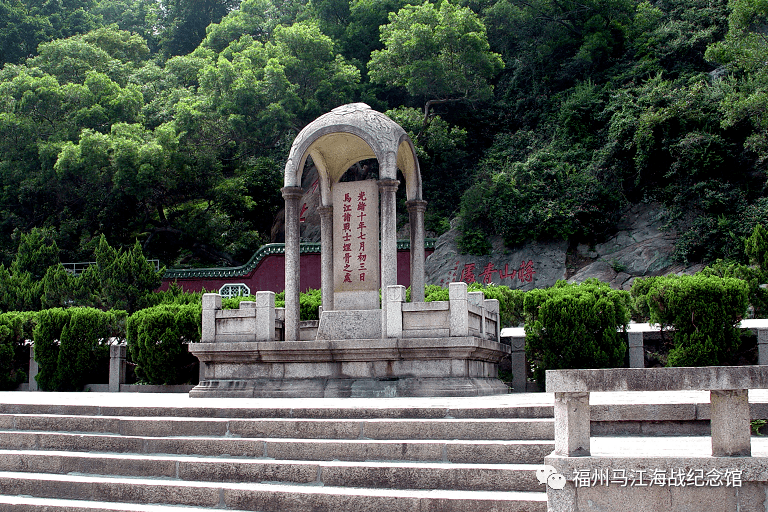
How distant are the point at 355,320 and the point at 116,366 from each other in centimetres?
492

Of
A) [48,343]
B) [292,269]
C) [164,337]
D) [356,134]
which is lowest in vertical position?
[48,343]

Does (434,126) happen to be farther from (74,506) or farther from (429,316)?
(74,506)

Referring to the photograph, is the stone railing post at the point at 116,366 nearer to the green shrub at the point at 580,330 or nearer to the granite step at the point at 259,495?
the granite step at the point at 259,495

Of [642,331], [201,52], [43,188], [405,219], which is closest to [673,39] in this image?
[405,219]

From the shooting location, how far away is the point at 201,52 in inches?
1246

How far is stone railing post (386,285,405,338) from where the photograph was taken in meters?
8.92

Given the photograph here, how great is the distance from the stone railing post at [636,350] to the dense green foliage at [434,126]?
986 cm

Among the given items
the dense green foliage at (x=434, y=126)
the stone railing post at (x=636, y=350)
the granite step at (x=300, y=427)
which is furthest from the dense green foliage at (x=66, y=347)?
the stone railing post at (x=636, y=350)

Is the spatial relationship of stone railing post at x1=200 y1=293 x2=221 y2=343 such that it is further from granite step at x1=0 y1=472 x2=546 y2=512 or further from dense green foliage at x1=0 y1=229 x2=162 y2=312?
dense green foliage at x1=0 y1=229 x2=162 y2=312

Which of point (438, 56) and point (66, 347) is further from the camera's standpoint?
point (438, 56)

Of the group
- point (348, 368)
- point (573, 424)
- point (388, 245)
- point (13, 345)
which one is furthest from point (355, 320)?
point (13, 345)

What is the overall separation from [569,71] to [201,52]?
16887 mm

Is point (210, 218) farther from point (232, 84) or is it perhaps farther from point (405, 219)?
point (405, 219)

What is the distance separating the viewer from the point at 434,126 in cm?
2438
